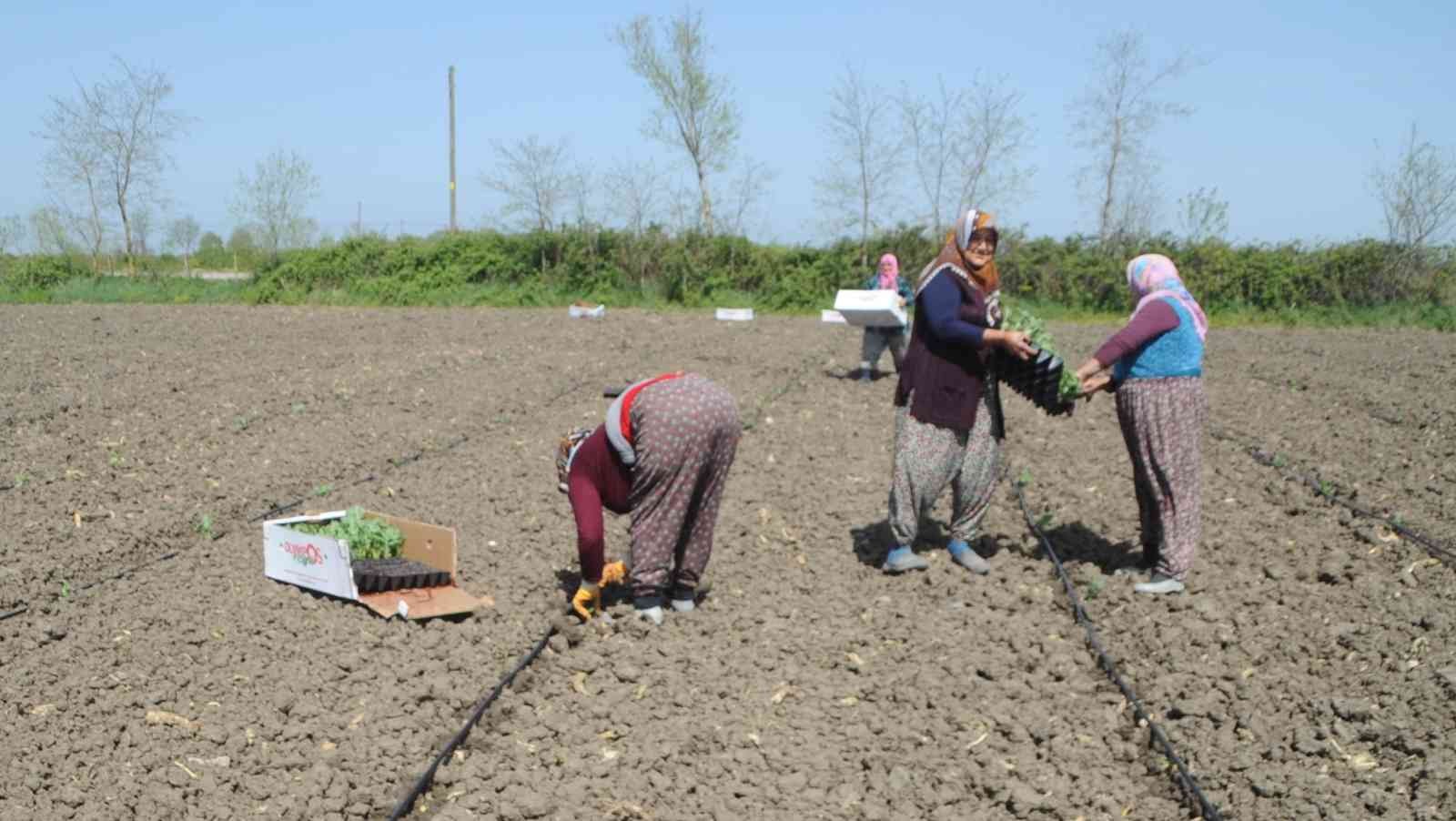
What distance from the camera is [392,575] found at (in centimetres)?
525

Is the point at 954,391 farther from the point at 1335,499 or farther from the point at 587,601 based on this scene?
the point at 1335,499

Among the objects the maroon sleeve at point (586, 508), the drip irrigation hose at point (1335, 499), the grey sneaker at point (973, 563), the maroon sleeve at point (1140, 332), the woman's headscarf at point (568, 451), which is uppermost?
the maroon sleeve at point (1140, 332)

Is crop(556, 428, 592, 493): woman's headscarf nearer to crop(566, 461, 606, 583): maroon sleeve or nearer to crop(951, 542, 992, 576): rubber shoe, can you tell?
crop(566, 461, 606, 583): maroon sleeve

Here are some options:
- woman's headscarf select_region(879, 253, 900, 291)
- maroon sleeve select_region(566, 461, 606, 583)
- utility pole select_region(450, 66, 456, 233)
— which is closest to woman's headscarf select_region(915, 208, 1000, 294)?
maroon sleeve select_region(566, 461, 606, 583)

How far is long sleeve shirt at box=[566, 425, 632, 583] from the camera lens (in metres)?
4.79

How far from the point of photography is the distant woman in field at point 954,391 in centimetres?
522

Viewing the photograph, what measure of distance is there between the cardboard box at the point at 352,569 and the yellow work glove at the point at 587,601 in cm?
49

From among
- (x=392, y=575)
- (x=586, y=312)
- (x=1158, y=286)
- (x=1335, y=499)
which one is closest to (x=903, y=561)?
(x=1158, y=286)

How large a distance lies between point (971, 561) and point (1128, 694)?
1513 millimetres

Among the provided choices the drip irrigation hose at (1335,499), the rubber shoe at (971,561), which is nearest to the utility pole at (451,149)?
the drip irrigation hose at (1335,499)

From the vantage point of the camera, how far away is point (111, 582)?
5.60 metres

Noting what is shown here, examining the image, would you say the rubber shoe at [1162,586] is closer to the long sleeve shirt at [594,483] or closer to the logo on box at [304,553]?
the long sleeve shirt at [594,483]

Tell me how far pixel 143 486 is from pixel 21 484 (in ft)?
2.49

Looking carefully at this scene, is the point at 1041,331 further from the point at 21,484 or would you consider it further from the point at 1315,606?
the point at 21,484
